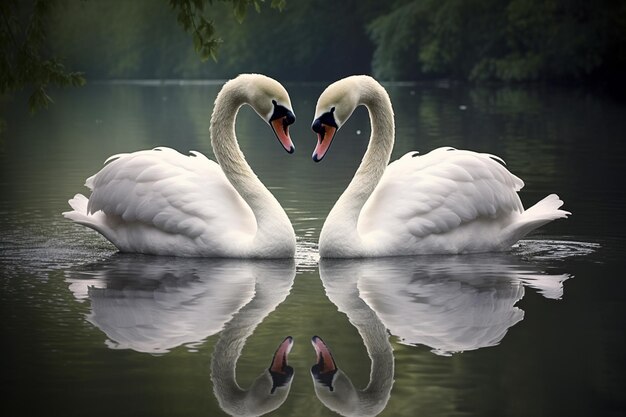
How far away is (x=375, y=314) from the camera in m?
8.71

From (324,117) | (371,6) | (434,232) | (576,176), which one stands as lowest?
(371,6)

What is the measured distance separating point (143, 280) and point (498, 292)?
2.65m

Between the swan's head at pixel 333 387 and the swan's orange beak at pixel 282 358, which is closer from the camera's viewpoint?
the swan's head at pixel 333 387

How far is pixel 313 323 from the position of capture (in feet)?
27.7

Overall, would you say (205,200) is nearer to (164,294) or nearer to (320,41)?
(164,294)

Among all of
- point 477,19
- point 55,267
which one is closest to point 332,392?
point 55,267

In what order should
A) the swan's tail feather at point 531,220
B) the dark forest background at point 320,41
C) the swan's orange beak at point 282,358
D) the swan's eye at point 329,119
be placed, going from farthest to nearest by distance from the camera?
the swan's tail feather at point 531,220 → the swan's eye at point 329,119 → the dark forest background at point 320,41 → the swan's orange beak at point 282,358

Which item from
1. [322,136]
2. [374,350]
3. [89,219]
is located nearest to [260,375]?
[374,350]

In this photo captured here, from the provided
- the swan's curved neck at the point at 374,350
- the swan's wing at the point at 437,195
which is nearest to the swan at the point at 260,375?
the swan's curved neck at the point at 374,350

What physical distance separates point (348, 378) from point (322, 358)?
1.58ft

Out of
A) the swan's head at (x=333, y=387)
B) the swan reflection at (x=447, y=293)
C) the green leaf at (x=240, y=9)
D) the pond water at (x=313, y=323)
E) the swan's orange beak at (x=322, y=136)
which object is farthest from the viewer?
the swan's orange beak at (x=322, y=136)

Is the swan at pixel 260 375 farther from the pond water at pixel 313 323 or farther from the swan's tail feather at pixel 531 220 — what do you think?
the swan's tail feather at pixel 531 220

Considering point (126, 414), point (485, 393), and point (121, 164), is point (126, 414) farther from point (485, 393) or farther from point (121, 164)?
point (121, 164)

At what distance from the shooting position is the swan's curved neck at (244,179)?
436 inches
